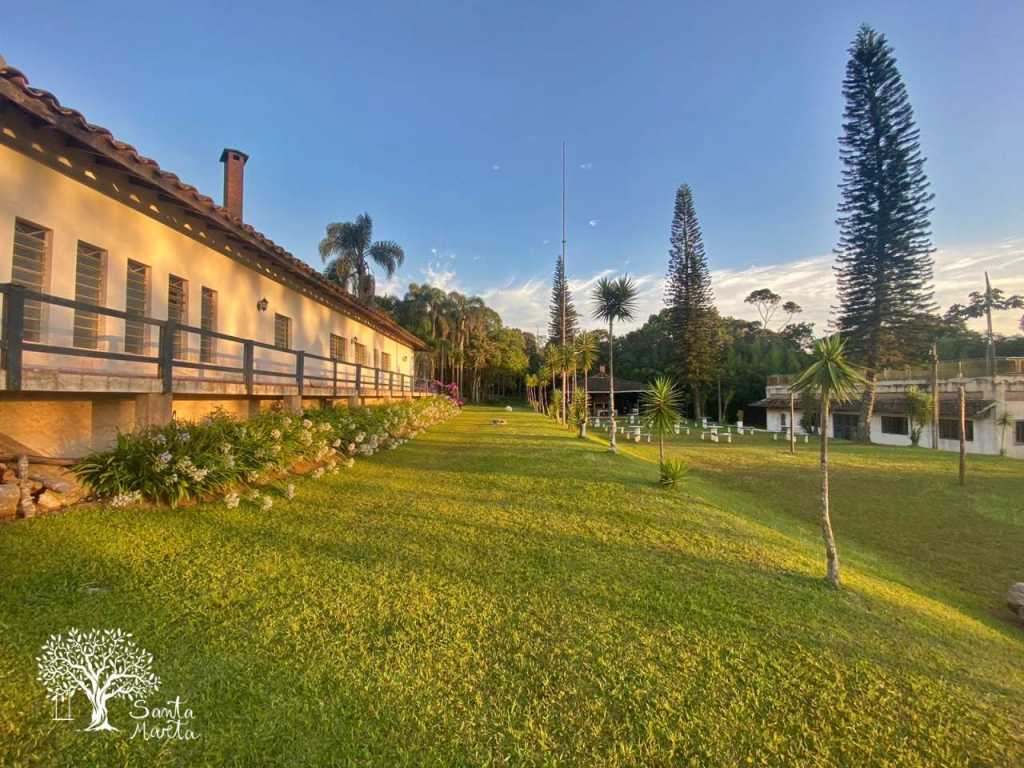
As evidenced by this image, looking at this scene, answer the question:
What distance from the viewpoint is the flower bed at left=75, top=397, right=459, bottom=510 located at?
467cm

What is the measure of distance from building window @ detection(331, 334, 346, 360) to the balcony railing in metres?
20.1

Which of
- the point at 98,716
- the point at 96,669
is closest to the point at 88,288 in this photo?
the point at 96,669

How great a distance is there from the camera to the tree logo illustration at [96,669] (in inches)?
92.3

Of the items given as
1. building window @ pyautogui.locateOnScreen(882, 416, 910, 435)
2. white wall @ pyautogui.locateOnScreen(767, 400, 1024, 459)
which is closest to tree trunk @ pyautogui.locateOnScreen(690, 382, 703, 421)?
building window @ pyautogui.locateOnScreen(882, 416, 910, 435)

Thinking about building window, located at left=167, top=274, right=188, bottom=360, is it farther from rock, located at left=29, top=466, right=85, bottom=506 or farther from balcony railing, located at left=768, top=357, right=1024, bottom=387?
balcony railing, located at left=768, top=357, right=1024, bottom=387

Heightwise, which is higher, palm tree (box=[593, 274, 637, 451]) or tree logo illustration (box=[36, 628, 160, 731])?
palm tree (box=[593, 274, 637, 451])

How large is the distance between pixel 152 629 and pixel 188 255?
24.3 feet

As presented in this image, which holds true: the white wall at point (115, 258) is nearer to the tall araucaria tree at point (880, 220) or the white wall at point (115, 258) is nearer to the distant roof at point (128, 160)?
the distant roof at point (128, 160)

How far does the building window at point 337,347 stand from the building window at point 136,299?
25.0ft

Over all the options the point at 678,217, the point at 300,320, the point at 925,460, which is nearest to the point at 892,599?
the point at 300,320

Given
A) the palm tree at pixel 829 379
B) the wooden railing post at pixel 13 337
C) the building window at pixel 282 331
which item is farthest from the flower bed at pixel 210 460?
the palm tree at pixel 829 379

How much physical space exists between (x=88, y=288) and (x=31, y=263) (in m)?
0.70

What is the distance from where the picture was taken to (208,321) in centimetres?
871

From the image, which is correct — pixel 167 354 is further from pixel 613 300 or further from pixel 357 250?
pixel 357 250
